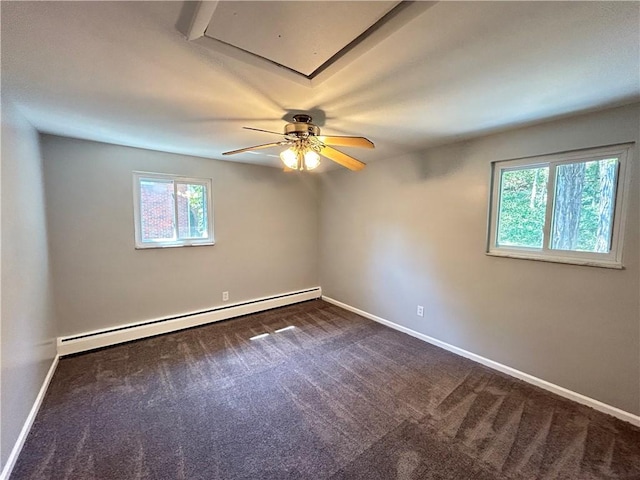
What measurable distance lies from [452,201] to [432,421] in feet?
6.66

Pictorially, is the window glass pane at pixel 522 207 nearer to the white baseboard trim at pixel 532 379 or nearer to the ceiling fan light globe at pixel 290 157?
the white baseboard trim at pixel 532 379

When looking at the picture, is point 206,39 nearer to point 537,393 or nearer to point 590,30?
point 590,30

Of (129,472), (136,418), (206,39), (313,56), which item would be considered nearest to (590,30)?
(313,56)

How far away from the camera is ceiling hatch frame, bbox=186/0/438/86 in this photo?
38.9 inches

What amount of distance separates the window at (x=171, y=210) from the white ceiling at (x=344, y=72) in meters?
0.88

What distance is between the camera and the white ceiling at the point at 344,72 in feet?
3.43

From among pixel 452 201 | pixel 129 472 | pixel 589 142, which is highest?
pixel 589 142

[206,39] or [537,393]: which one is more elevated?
[206,39]

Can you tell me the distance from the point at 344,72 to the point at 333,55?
149 millimetres

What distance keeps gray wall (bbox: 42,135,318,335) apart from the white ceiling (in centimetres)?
60

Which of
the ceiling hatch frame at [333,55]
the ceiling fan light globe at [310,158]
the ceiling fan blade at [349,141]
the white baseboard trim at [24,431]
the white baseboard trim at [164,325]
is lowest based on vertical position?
the white baseboard trim at [24,431]

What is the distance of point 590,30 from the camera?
3.64 feet

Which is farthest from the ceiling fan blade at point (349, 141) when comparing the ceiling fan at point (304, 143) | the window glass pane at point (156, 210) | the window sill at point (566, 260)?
the window glass pane at point (156, 210)

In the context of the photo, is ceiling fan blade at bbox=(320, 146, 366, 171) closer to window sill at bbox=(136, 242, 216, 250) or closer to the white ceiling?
the white ceiling
